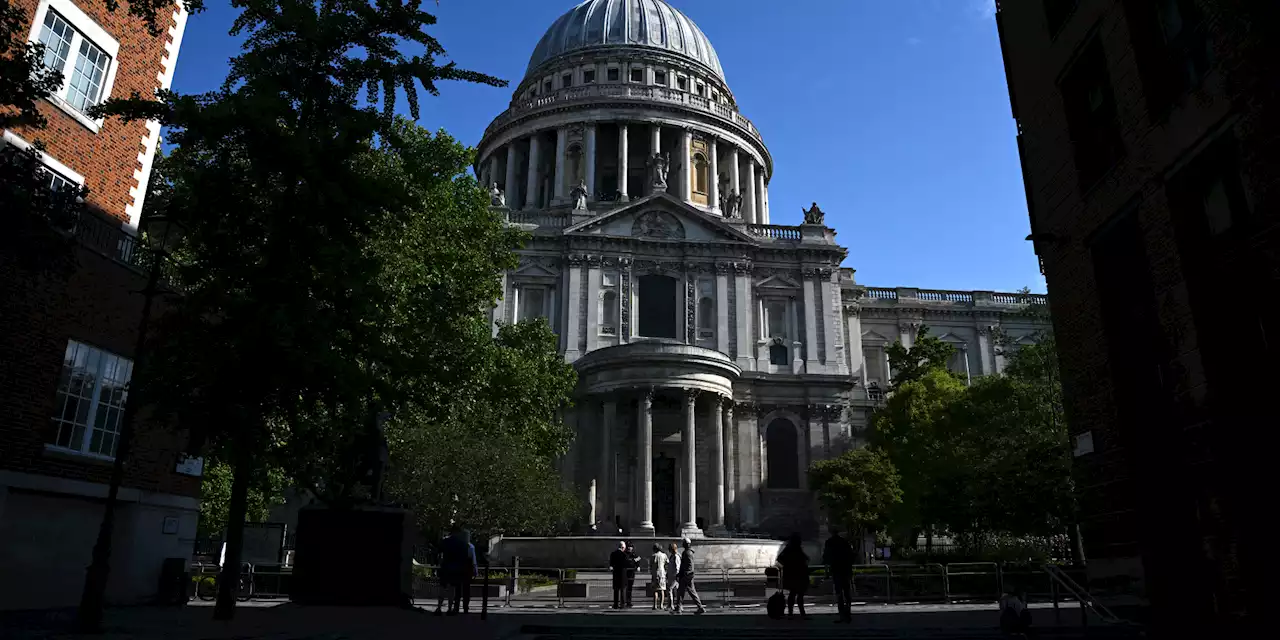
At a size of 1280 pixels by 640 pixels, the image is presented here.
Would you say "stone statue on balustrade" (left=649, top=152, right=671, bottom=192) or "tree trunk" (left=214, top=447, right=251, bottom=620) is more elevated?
"stone statue on balustrade" (left=649, top=152, right=671, bottom=192)

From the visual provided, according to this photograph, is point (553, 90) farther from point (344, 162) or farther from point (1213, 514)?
point (1213, 514)

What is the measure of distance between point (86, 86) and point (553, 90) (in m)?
51.7

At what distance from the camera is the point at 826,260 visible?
4819 cm

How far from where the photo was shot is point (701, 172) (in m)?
62.5

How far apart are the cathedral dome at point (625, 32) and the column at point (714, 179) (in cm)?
1109

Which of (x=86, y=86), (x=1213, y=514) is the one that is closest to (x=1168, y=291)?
(x=1213, y=514)

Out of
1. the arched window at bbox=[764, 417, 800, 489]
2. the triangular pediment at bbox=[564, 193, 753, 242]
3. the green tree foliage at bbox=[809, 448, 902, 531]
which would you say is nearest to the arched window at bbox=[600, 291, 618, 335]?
the triangular pediment at bbox=[564, 193, 753, 242]

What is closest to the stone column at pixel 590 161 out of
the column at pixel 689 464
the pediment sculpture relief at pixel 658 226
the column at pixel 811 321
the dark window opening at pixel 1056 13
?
the pediment sculpture relief at pixel 658 226

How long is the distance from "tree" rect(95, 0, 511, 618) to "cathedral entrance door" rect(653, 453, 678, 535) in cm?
2904

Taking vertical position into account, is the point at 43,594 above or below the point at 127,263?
below

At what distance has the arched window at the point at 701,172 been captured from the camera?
6172 centimetres

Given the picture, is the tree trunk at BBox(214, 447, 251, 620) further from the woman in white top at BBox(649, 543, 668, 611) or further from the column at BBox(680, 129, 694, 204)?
the column at BBox(680, 129, 694, 204)

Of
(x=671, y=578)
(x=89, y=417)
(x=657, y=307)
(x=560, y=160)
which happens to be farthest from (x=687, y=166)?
(x=89, y=417)

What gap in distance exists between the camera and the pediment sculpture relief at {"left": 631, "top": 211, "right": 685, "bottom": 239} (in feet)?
156
